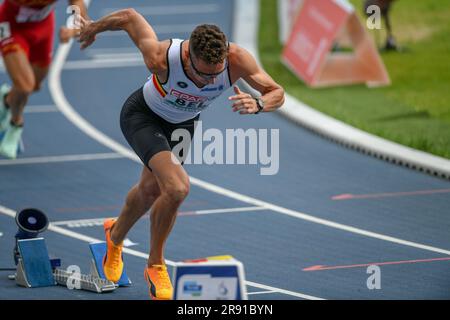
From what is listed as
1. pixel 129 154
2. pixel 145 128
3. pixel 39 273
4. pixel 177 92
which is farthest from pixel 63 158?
pixel 177 92

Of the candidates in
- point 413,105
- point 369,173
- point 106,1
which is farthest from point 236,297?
point 106,1

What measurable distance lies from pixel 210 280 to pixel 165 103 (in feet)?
6.26

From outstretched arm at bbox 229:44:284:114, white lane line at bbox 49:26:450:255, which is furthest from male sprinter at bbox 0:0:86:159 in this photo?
outstretched arm at bbox 229:44:284:114

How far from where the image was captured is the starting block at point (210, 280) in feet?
22.2

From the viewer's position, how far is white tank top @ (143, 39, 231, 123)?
8078 mm

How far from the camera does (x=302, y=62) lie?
1702cm

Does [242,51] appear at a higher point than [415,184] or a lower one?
higher

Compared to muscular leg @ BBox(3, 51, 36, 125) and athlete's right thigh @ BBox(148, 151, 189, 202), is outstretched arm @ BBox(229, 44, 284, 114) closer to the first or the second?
athlete's right thigh @ BBox(148, 151, 189, 202)

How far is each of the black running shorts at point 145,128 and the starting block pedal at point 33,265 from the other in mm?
1042

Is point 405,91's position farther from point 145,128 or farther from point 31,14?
point 145,128

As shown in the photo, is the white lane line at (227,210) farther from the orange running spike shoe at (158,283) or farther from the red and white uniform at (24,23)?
the red and white uniform at (24,23)

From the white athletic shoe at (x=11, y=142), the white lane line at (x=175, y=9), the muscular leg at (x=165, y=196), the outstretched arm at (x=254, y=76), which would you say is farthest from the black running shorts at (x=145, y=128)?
the white lane line at (x=175, y=9)

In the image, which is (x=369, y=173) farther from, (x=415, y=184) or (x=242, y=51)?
(x=242, y=51)

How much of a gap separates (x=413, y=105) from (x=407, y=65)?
259 cm
